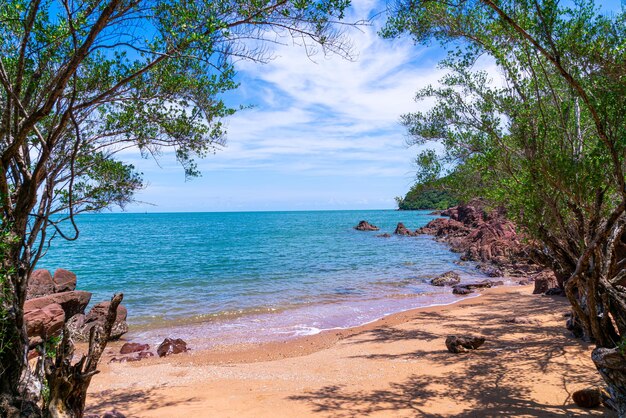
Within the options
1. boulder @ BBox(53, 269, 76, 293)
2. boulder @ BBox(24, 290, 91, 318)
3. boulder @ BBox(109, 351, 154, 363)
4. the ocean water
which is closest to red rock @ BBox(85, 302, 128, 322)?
the ocean water

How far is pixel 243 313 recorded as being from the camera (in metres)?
19.6

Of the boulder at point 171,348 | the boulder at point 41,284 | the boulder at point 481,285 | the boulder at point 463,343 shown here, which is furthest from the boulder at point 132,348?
the boulder at point 481,285

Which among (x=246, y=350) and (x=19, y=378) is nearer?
(x=19, y=378)

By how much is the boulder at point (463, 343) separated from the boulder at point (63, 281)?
1829 centimetres

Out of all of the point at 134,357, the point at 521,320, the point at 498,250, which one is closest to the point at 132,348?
the point at 134,357

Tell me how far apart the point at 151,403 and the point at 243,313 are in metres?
10.5

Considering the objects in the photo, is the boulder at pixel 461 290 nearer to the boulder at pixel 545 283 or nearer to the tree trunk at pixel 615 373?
the boulder at pixel 545 283

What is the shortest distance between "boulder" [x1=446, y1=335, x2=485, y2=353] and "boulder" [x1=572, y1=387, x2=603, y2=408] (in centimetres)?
416

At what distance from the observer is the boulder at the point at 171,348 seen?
13953mm

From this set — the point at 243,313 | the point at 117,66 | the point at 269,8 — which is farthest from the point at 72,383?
the point at 243,313

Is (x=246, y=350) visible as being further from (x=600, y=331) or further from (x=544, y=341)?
(x=600, y=331)

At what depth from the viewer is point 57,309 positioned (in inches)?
575

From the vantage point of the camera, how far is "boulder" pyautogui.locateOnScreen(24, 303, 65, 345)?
43.8 ft

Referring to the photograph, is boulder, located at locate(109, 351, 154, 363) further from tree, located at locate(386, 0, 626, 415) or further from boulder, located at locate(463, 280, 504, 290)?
boulder, located at locate(463, 280, 504, 290)
